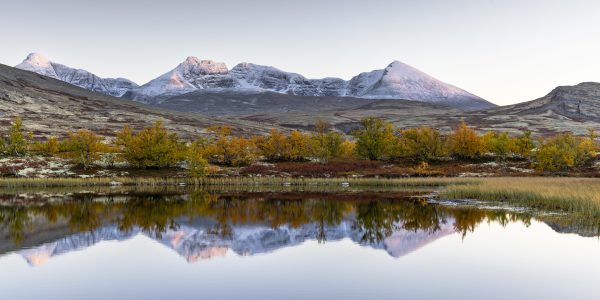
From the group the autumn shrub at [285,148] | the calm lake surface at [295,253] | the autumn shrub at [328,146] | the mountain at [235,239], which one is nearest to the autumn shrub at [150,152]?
the autumn shrub at [285,148]

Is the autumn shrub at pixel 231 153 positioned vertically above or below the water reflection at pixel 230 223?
above

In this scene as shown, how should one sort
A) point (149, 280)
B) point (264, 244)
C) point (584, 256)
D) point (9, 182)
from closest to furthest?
point (149, 280)
point (584, 256)
point (264, 244)
point (9, 182)

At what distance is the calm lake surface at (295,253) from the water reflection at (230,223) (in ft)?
0.38

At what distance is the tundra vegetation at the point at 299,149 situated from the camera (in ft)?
268

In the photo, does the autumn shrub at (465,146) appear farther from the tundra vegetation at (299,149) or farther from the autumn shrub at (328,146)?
the autumn shrub at (328,146)

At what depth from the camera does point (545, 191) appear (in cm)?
4072

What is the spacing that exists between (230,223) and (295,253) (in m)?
10.9

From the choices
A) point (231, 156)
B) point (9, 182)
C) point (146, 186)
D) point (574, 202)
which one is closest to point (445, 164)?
point (231, 156)

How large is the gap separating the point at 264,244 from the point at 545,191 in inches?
969

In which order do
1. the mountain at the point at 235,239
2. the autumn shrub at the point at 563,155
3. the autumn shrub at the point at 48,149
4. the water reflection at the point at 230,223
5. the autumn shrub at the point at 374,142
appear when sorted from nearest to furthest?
the mountain at the point at 235,239 < the water reflection at the point at 230,223 < the autumn shrub at the point at 563,155 < the autumn shrub at the point at 48,149 < the autumn shrub at the point at 374,142

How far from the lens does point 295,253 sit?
24.4 meters

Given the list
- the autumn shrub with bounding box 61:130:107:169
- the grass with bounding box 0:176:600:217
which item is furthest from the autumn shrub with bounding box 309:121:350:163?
the autumn shrub with bounding box 61:130:107:169

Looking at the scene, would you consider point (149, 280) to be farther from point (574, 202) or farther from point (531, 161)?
point (531, 161)

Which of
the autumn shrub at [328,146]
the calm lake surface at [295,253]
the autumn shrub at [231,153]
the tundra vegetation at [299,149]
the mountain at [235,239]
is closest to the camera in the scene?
the calm lake surface at [295,253]
